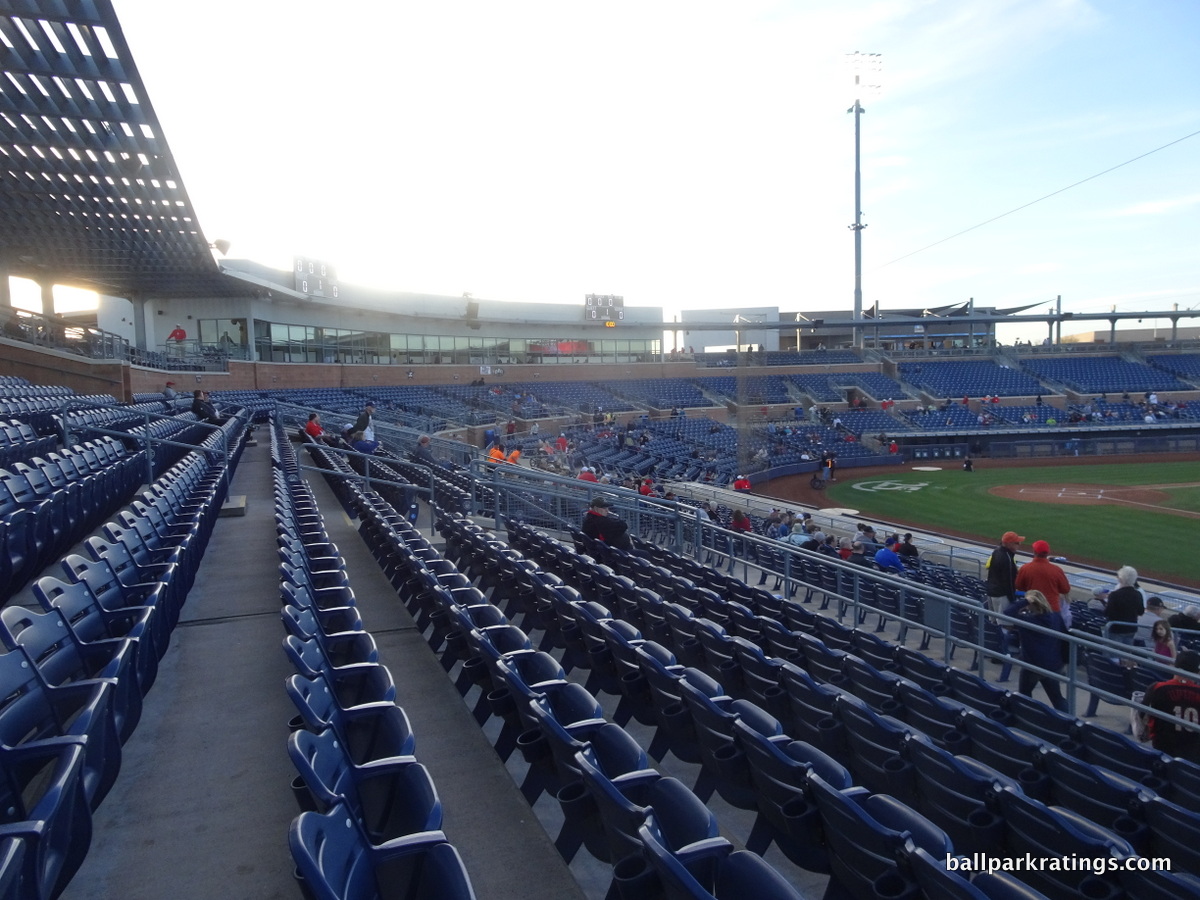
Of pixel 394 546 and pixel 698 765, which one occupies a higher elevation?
pixel 394 546

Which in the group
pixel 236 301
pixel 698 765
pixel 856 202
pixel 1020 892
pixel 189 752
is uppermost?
pixel 856 202

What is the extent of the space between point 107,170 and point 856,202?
4688 centimetres

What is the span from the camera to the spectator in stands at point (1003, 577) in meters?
8.06

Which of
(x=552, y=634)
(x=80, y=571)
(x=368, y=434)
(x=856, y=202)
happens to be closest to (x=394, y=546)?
(x=552, y=634)

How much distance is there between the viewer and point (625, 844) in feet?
8.69

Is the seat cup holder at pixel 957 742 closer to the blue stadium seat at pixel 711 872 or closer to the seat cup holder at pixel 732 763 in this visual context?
the seat cup holder at pixel 732 763

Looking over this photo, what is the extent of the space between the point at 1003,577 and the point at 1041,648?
150 centimetres

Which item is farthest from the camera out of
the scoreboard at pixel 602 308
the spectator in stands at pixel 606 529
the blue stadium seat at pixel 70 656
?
the scoreboard at pixel 602 308

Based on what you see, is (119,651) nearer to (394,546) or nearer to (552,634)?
(552,634)

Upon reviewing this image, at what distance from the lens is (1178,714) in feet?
17.0

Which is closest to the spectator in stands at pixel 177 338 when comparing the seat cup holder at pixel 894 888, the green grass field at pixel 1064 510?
the green grass field at pixel 1064 510

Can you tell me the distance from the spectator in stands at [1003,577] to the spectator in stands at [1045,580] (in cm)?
61

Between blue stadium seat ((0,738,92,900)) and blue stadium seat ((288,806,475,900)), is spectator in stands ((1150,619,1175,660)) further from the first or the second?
blue stadium seat ((0,738,92,900))

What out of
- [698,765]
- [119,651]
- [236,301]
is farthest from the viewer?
[236,301]
